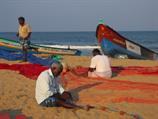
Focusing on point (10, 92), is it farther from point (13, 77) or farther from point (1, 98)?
point (13, 77)

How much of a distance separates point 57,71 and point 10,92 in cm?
153

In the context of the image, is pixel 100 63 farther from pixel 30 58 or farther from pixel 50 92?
pixel 30 58

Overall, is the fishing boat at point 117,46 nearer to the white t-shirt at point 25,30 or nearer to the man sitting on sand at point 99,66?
the white t-shirt at point 25,30

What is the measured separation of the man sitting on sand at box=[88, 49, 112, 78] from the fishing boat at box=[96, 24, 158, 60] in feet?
24.2

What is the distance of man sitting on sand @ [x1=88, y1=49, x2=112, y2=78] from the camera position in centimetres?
1140

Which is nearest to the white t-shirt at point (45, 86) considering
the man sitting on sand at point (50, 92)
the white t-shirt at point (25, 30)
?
the man sitting on sand at point (50, 92)

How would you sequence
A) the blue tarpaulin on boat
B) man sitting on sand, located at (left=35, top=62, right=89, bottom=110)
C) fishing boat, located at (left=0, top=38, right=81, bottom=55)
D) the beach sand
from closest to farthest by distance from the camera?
1. the beach sand
2. man sitting on sand, located at (left=35, top=62, right=89, bottom=110)
3. the blue tarpaulin on boat
4. fishing boat, located at (left=0, top=38, right=81, bottom=55)

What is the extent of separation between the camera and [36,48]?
1966 cm

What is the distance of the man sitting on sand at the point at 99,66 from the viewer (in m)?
11.4

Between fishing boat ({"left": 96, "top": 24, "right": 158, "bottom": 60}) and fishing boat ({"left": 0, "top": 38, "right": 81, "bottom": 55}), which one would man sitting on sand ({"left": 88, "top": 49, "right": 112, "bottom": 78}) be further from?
fishing boat ({"left": 96, "top": 24, "right": 158, "bottom": 60})

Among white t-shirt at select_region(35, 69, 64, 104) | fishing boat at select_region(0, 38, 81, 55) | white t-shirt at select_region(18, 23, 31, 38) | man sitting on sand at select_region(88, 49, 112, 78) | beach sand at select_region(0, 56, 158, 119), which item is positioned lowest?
beach sand at select_region(0, 56, 158, 119)

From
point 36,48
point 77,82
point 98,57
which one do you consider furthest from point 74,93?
point 36,48

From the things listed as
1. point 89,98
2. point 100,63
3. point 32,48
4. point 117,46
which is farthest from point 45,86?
point 117,46

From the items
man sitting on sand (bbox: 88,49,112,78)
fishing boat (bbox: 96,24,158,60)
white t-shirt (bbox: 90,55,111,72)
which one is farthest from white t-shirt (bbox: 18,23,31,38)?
fishing boat (bbox: 96,24,158,60)
